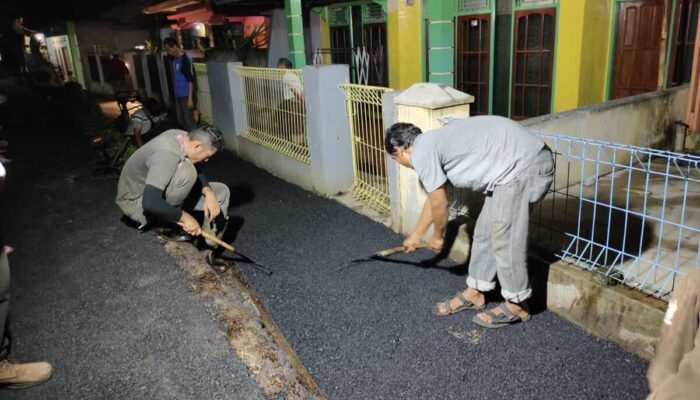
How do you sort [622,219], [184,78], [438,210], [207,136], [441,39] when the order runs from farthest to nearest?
[441,39]
[184,78]
[622,219]
[207,136]
[438,210]

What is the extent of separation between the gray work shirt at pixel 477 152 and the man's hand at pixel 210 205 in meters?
2.31

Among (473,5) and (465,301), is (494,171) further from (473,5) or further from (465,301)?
(473,5)

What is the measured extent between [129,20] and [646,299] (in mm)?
28876

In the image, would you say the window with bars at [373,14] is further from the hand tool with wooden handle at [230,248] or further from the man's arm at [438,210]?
the man's arm at [438,210]

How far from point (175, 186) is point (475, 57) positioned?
706cm

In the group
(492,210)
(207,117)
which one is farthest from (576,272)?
(207,117)

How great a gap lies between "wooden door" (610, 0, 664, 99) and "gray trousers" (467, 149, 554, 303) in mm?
5323

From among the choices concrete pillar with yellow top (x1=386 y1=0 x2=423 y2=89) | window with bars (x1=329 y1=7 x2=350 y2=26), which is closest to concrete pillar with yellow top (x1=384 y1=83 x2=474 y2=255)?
concrete pillar with yellow top (x1=386 y1=0 x2=423 y2=89)

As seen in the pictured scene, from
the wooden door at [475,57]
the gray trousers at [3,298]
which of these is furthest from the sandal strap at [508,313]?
the wooden door at [475,57]

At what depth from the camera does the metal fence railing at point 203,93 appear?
1030cm

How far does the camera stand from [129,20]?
87.5ft

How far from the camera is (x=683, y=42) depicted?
7.11 m

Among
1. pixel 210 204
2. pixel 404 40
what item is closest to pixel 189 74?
pixel 404 40

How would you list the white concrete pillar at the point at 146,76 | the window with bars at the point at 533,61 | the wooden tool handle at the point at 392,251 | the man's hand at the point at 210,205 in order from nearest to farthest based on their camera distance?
the wooden tool handle at the point at 392,251 < the man's hand at the point at 210,205 < the window with bars at the point at 533,61 < the white concrete pillar at the point at 146,76
